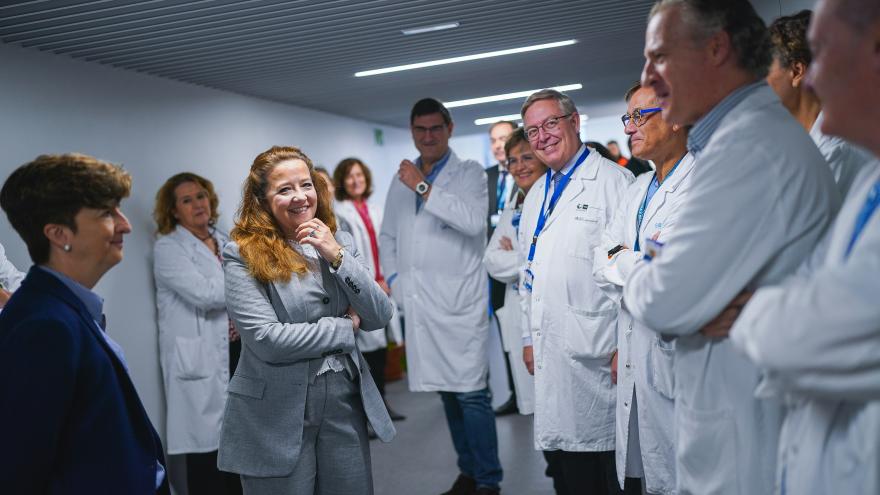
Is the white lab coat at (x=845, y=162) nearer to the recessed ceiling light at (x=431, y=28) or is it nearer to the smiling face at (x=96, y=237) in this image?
the smiling face at (x=96, y=237)

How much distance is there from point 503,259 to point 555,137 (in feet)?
2.82

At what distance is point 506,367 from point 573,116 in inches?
110

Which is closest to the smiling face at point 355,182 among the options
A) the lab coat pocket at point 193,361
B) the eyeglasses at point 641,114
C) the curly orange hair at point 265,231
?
the lab coat pocket at point 193,361

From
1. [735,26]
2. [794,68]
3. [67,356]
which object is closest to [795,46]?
[794,68]

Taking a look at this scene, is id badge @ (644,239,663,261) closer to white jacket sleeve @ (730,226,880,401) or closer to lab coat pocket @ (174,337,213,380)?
white jacket sleeve @ (730,226,880,401)

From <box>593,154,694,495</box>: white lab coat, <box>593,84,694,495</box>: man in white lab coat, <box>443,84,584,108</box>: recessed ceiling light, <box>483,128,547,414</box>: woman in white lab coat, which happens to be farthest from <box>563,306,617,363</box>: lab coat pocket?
<box>443,84,584,108</box>: recessed ceiling light

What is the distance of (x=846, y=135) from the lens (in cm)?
130

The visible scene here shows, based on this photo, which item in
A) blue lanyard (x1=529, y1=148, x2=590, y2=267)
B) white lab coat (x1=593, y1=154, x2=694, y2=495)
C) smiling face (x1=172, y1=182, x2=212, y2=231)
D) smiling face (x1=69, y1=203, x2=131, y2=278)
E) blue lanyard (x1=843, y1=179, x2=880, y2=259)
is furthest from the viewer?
smiling face (x1=172, y1=182, x2=212, y2=231)

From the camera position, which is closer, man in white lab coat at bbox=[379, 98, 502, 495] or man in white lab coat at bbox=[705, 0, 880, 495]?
man in white lab coat at bbox=[705, 0, 880, 495]

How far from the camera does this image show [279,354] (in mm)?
2441

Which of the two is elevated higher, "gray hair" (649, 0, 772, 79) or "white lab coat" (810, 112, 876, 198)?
"gray hair" (649, 0, 772, 79)

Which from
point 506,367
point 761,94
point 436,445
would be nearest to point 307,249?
point 761,94

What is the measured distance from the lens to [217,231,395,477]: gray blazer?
8.07 ft

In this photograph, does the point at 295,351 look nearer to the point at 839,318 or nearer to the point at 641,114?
the point at 641,114
